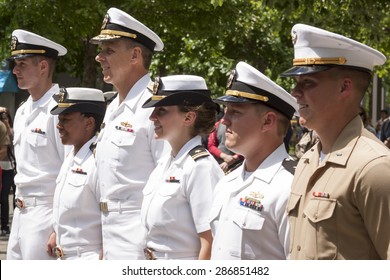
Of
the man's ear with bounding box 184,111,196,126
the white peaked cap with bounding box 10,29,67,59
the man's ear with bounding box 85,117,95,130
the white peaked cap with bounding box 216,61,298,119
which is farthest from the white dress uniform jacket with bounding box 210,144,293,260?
the white peaked cap with bounding box 10,29,67,59

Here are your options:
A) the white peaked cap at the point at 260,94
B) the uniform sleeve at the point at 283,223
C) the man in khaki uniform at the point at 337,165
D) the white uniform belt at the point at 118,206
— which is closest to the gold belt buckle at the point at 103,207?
the white uniform belt at the point at 118,206

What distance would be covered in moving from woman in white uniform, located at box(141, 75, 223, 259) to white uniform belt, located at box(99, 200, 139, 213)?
59cm

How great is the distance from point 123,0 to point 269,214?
13733 mm

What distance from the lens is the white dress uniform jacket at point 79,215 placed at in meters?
6.46

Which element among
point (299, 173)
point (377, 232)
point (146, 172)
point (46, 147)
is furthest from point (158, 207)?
point (46, 147)

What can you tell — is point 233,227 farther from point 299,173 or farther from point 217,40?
point 217,40

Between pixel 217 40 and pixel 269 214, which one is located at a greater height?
pixel 269 214

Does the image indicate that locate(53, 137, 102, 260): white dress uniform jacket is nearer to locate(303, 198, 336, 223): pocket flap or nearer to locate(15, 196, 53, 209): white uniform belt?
locate(15, 196, 53, 209): white uniform belt

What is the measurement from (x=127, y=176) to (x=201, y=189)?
98cm

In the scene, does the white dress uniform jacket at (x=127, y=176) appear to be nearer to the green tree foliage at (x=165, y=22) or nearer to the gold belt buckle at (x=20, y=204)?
the gold belt buckle at (x=20, y=204)

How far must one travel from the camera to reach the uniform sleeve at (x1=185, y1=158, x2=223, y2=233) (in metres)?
5.12

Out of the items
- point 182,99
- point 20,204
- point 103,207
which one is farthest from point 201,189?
point 20,204

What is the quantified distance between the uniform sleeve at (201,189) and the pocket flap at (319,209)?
137 cm

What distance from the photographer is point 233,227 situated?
445 cm
